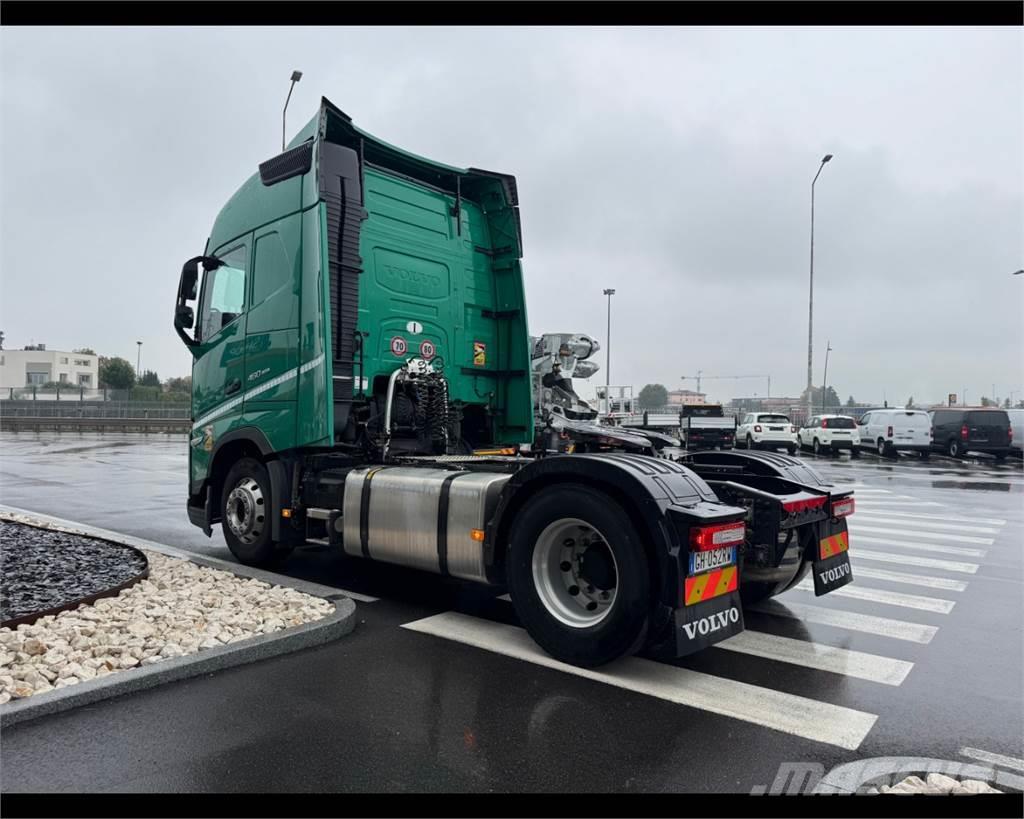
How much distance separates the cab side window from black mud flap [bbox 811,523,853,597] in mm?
5601

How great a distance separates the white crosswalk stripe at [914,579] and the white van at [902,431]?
77.7 feet

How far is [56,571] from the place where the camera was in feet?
20.1

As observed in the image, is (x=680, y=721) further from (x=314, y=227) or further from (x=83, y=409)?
(x=83, y=409)

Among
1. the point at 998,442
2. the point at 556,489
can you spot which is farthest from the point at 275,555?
the point at 998,442

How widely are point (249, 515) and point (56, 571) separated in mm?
1620

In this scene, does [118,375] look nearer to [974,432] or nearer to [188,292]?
[974,432]

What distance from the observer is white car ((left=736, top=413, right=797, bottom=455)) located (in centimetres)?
3003

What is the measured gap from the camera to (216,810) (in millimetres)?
2822

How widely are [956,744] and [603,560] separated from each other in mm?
1954

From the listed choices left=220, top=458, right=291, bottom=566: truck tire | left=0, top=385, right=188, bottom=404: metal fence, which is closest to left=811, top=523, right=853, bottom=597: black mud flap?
left=220, top=458, right=291, bottom=566: truck tire

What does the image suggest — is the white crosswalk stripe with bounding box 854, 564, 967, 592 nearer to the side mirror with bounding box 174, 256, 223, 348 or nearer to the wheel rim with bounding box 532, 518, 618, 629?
the wheel rim with bounding box 532, 518, 618, 629

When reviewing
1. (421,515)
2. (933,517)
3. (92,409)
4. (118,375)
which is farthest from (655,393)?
(421,515)

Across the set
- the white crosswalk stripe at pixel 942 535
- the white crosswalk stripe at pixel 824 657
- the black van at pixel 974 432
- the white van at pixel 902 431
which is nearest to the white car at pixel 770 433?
the white van at pixel 902 431

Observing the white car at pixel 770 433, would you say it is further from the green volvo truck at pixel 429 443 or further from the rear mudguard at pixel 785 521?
the rear mudguard at pixel 785 521
